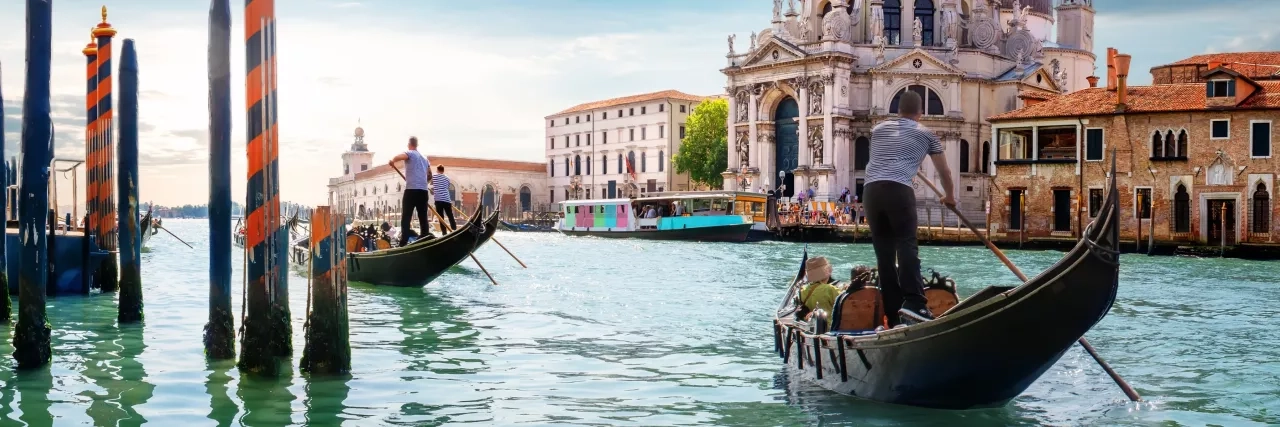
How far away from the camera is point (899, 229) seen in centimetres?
551

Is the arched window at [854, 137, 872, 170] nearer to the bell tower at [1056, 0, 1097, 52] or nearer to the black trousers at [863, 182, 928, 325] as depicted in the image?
the bell tower at [1056, 0, 1097, 52]

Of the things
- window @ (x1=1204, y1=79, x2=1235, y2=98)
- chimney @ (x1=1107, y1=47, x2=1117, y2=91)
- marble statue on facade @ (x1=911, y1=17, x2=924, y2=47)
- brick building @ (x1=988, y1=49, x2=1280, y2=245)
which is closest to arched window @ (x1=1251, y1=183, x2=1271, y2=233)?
brick building @ (x1=988, y1=49, x2=1280, y2=245)

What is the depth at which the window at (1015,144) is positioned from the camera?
27625 millimetres

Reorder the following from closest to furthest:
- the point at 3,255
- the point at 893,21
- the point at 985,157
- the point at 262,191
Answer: the point at 262,191 < the point at 3,255 < the point at 985,157 < the point at 893,21

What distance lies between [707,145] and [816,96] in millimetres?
8947

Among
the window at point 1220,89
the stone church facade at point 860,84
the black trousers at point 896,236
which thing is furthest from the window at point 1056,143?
the black trousers at point 896,236

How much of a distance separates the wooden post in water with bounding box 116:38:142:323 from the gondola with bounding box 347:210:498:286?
3.92 metres

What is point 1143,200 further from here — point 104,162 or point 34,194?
point 34,194

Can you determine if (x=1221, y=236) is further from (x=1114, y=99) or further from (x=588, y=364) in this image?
(x=588, y=364)

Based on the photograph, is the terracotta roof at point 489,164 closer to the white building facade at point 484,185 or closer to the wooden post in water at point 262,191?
the white building facade at point 484,185

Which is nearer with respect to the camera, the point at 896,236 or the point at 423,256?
the point at 896,236

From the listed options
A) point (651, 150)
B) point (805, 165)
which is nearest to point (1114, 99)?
point (805, 165)

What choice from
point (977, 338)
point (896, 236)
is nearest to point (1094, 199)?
point (896, 236)

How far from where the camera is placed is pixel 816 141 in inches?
1567
